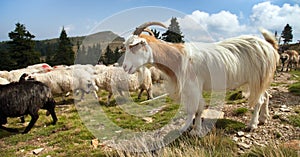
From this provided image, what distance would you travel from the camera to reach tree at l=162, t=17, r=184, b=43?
491cm

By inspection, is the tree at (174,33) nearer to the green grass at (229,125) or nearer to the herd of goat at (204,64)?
the herd of goat at (204,64)

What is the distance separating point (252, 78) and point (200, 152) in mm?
2084

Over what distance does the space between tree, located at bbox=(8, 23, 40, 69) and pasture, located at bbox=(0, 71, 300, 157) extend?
27944mm

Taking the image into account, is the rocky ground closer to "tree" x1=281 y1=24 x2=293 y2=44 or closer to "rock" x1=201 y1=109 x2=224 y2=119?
"rock" x1=201 y1=109 x2=224 y2=119

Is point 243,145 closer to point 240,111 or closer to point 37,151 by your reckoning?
point 240,111

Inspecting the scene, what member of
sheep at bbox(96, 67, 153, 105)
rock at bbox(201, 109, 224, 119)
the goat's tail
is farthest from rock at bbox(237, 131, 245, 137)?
Result: sheep at bbox(96, 67, 153, 105)

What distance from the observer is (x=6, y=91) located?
5.70 m

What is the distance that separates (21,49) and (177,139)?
33.7m

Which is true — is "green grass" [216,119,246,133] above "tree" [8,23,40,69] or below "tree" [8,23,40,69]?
below

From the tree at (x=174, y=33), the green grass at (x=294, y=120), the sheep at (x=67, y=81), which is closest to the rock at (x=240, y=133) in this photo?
the green grass at (x=294, y=120)

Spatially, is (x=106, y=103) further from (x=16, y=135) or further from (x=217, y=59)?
(x=217, y=59)

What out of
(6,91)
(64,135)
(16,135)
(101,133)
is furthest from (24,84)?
(101,133)

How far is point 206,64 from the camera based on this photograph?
4379 mm

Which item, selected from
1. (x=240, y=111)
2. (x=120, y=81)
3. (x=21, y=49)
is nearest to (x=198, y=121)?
(x=240, y=111)
